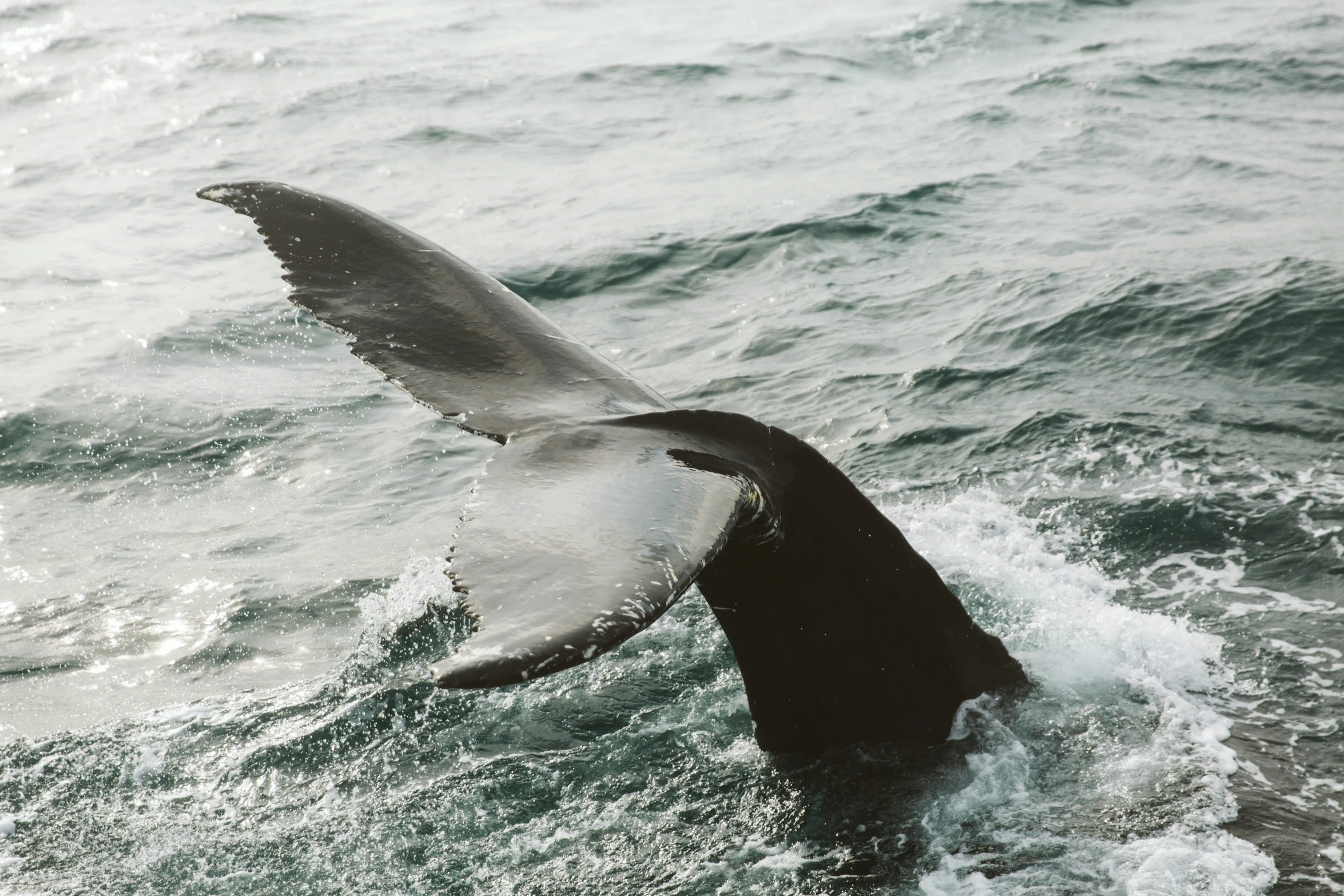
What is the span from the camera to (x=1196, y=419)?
24.1 feet

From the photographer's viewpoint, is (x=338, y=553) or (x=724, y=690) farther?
(x=338, y=553)

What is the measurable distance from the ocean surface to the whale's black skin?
0.95 feet

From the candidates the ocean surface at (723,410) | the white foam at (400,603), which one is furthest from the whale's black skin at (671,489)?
the white foam at (400,603)

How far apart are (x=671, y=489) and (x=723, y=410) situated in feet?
6.02

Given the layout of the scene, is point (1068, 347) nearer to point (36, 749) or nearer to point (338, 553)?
point (338, 553)

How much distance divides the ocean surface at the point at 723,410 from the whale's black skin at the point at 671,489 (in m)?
0.29

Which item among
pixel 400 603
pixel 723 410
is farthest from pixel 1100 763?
pixel 400 603

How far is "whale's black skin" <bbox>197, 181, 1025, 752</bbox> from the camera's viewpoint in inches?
110

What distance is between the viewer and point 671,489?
280 centimetres

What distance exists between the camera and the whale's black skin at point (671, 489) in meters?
2.80

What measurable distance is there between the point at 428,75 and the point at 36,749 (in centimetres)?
1752

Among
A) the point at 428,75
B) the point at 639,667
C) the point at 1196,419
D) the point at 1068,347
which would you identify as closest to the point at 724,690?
the point at 639,667

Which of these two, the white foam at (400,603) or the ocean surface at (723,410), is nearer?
the ocean surface at (723,410)

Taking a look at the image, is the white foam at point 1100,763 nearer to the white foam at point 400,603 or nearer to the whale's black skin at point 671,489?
the whale's black skin at point 671,489
